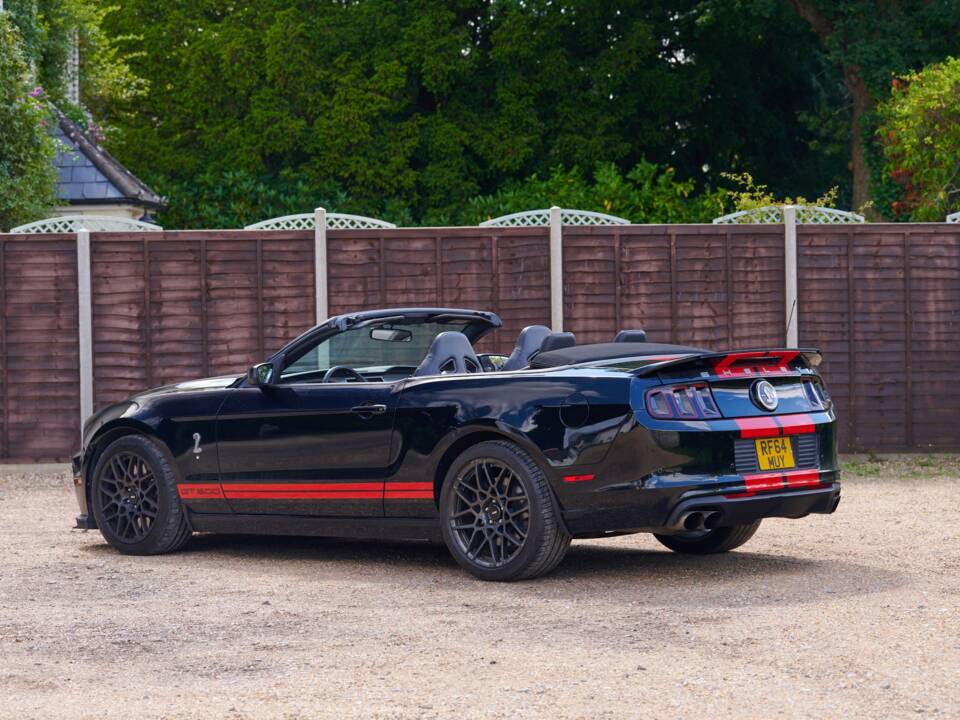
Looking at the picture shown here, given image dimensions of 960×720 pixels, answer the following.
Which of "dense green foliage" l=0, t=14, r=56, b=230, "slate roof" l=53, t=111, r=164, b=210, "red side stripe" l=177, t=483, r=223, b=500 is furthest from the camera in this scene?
"slate roof" l=53, t=111, r=164, b=210

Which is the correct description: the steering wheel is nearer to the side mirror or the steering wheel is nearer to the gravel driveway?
the side mirror

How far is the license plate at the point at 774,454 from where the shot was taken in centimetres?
763

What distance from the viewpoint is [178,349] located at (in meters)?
15.2

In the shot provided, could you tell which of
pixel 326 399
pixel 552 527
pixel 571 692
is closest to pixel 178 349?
pixel 326 399

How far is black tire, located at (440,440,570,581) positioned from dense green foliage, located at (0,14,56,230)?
42.9 ft

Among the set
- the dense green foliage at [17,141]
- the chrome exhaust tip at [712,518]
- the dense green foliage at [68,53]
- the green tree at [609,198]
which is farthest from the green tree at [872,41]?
the chrome exhaust tip at [712,518]

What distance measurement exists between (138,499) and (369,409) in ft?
5.66

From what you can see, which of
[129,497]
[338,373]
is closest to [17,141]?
[129,497]

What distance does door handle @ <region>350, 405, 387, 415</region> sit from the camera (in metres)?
8.15

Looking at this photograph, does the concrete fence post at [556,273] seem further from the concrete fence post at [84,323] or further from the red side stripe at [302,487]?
the red side stripe at [302,487]

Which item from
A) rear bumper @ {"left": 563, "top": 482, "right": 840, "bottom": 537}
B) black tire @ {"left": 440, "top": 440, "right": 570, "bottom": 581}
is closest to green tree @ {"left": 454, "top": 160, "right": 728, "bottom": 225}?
black tire @ {"left": 440, "top": 440, "right": 570, "bottom": 581}

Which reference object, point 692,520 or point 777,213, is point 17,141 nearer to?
point 777,213

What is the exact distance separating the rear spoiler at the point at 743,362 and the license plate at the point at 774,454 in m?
0.36

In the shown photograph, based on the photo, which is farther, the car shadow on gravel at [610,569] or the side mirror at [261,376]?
the side mirror at [261,376]
